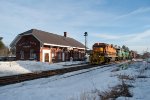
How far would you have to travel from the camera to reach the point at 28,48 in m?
43.8

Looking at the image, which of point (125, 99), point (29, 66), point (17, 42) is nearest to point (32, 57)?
point (17, 42)

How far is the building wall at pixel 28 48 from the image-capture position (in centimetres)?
4184

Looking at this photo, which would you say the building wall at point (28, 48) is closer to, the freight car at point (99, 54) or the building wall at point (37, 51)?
the building wall at point (37, 51)

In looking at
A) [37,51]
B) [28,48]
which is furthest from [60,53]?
[37,51]

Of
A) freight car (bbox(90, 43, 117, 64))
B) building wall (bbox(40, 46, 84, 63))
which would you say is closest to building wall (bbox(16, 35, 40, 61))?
building wall (bbox(40, 46, 84, 63))

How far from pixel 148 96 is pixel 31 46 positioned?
35.4 meters

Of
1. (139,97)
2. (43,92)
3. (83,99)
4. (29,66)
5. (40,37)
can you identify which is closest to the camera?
(83,99)

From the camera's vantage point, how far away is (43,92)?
35.3 ft

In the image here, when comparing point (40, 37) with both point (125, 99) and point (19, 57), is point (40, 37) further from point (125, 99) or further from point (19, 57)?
point (125, 99)

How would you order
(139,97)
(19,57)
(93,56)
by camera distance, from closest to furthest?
(139,97) < (93,56) < (19,57)

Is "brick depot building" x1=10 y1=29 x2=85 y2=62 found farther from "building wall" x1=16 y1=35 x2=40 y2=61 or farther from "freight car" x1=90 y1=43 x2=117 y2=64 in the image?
"freight car" x1=90 y1=43 x2=117 y2=64

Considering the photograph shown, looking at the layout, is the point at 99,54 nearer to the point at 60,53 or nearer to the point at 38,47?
the point at 38,47

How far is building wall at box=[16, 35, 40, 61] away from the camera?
137 feet

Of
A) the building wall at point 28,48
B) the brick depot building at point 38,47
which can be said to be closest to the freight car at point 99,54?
the brick depot building at point 38,47
